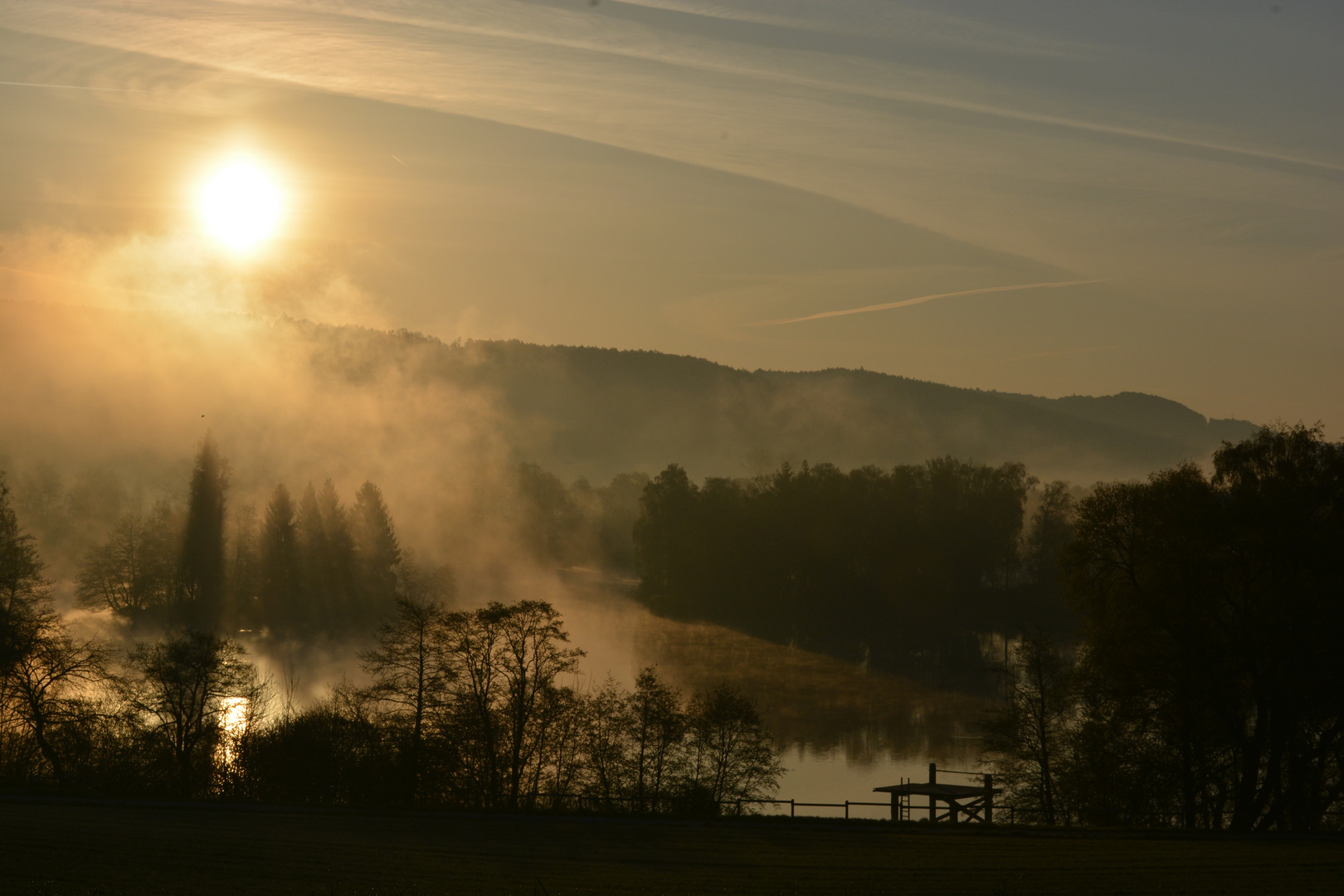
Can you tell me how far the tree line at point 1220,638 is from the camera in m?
39.3

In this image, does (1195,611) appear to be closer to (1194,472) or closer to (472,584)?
(1194,472)

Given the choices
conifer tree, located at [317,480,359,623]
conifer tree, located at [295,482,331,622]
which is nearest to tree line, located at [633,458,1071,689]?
conifer tree, located at [317,480,359,623]

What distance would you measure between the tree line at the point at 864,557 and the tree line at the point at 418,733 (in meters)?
59.9

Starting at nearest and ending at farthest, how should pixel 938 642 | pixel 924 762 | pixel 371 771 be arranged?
pixel 371 771 → pixel 924 762 → pixel 938 642

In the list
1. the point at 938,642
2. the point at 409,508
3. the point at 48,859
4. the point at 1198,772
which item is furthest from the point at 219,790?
the point at 409,508

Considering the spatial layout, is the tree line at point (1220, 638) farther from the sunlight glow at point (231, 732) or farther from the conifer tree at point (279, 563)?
the conifer tree at point (279, 563)

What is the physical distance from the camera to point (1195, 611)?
40812 millimetres

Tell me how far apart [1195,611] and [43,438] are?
635 ft

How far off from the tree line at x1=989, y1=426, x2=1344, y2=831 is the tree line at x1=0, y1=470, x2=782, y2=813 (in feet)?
49.3

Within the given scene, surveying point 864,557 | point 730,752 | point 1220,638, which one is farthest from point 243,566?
point 1220,638

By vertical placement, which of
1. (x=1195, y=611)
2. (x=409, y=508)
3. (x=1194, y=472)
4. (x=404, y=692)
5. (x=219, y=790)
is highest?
(x=409, y=508)

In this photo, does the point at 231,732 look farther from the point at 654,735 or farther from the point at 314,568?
the point at 314,568

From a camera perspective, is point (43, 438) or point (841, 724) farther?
point (43, 438)

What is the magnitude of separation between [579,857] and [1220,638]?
80.9 feet
